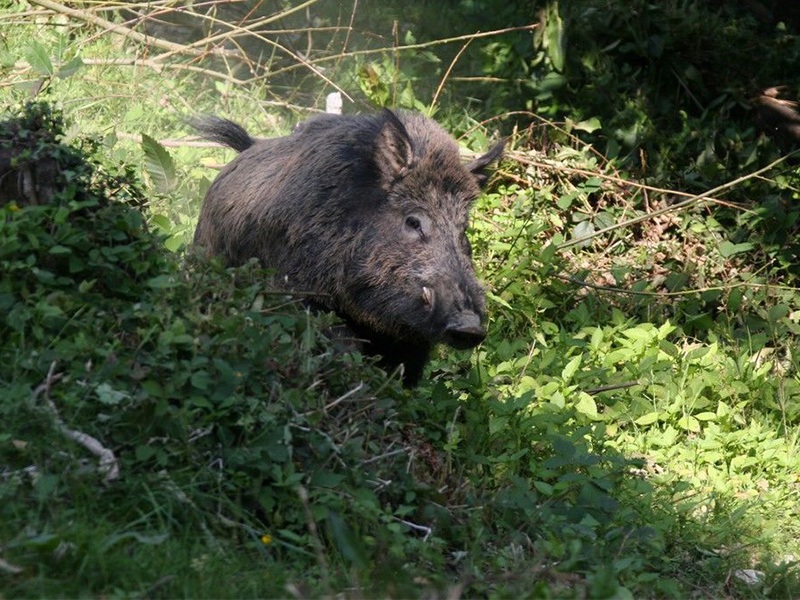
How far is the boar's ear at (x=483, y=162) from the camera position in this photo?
6.87 meters

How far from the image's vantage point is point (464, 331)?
5996 mm

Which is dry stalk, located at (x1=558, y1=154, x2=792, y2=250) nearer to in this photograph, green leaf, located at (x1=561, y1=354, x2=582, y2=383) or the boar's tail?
green leaf, located at (x1=561, y1=354, x2=582, y2=383)

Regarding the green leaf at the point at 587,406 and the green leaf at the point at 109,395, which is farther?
the green leaf at the point at 587,406

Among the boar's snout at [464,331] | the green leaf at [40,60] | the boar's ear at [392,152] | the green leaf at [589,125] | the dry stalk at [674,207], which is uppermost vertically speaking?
→ the green leaf at [40,60]

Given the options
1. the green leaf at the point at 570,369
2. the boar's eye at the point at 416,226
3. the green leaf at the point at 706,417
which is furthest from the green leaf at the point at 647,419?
the boar's eye at the point at 416,226

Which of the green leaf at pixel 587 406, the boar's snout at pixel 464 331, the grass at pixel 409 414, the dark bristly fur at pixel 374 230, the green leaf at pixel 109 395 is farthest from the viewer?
the green leaf at pixel 587 406

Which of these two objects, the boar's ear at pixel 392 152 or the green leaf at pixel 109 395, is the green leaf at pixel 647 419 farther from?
the green leaf at pixel 109 395

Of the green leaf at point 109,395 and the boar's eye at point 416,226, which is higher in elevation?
the green leaf at point 109,395

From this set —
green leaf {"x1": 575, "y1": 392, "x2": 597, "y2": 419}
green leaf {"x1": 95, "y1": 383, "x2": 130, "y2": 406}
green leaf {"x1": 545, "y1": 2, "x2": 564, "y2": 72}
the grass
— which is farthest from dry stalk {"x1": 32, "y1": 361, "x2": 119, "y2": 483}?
green leaf {"x1": 545, "y1": 2, "x2": 564, "y2": 72}

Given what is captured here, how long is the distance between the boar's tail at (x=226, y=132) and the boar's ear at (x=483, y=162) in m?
1.39

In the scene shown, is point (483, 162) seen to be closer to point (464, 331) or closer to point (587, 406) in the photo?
point (464, 331)

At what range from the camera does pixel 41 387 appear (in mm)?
3867

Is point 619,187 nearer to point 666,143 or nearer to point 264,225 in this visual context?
point 666,143

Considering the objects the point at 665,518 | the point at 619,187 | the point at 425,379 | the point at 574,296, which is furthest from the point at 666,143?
the point at 665,518
